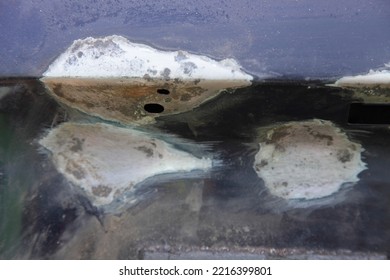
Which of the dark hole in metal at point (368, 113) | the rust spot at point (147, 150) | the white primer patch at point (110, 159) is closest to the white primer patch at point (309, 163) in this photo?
the dark hole in metal at point (368, 113)

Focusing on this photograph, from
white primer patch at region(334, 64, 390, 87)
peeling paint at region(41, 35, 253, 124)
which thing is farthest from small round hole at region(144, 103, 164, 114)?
white primer patch at region(334, 64, 390, 87)

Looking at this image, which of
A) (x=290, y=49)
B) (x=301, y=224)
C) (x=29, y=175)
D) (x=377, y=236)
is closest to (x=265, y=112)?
(x=290, y=49)

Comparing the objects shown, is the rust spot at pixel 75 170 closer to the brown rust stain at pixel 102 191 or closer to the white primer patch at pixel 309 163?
the brown rust stain at pixel 102 191

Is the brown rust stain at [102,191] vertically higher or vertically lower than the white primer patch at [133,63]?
lower

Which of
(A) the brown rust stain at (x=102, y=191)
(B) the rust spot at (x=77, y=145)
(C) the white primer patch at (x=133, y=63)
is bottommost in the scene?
(A) the brown rust stain at (x=102, y=191)

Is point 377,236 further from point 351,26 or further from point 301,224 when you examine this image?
point 351,26
